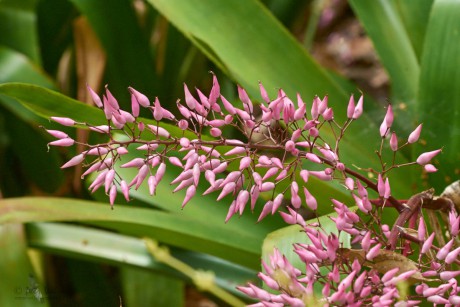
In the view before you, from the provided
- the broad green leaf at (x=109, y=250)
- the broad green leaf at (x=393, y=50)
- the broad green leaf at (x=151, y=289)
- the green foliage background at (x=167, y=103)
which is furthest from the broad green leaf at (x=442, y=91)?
the broad green leaf at (x=151, y=289)

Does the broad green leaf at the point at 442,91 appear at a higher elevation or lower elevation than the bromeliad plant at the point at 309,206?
higher

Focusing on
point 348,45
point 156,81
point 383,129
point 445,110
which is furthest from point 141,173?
point 348,45

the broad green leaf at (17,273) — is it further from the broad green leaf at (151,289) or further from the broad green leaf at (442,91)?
the broad green leaf at (442,91)

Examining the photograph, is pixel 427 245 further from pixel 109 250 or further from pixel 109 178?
pixel 109 250

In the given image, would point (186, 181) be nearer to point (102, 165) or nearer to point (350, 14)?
point (102, 165)

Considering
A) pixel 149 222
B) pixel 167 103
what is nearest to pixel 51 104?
pixel 149 222
